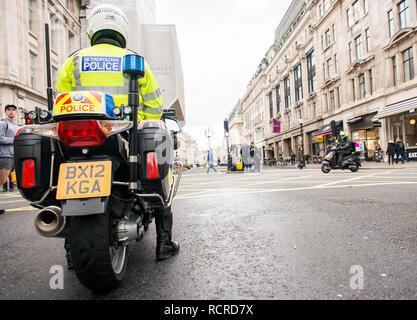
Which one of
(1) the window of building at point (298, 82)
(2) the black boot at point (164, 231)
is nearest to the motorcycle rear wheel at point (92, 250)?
(2) the black boot at point (164, 231)

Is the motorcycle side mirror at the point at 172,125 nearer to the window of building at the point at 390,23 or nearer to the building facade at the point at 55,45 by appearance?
the building facade at the point at 55,45

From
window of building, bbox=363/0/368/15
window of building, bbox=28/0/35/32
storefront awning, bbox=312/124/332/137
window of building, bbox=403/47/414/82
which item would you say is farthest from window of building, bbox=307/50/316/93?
window of building, bbox=28/0/35/32

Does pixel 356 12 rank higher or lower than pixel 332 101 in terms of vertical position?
higher

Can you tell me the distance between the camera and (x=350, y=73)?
23.5 meters

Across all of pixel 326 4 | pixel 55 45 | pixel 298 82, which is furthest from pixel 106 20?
pixel 298 82

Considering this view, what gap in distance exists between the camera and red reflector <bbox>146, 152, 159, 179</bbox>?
1601 mm

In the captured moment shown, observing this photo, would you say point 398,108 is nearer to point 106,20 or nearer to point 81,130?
point 106,20

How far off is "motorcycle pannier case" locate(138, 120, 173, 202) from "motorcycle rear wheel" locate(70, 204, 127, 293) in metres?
0.31

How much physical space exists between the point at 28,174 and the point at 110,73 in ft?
2.87

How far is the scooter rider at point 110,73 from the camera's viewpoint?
191 cm

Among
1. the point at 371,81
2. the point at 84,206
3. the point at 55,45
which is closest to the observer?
the point at 84,206

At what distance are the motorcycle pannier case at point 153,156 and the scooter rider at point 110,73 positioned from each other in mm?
462
